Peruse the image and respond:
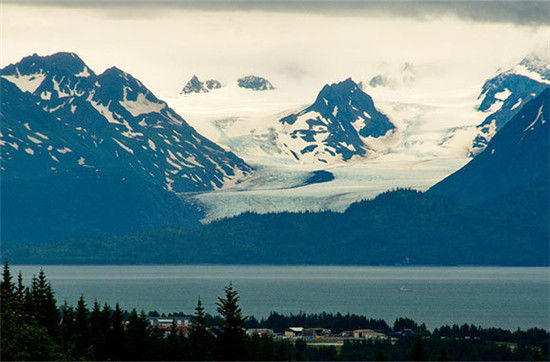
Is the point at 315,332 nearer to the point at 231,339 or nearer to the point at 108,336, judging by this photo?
the point at 108,336

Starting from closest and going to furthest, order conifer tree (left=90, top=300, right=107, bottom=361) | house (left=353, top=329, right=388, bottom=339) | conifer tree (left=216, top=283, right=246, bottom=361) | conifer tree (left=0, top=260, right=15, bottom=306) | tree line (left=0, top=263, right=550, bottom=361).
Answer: tree line (left=0, top=263, right=550, bottom=361), conifer tree (left=0, top=260, right=15, bottom=306), conifer tree (left=216, top=283, right=246, bottom=361), conifer tree (left=90, top=300, right=107, bottom=361), house (left=353, top=329, right=388, bottom=339)

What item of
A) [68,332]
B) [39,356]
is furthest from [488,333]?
[39,356]

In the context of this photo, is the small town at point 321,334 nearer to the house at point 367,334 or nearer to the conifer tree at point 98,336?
the house at point 367,334

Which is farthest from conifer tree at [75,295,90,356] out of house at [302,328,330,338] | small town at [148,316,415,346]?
house at [302,328,330,338]

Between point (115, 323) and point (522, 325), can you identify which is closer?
point (115, 323)

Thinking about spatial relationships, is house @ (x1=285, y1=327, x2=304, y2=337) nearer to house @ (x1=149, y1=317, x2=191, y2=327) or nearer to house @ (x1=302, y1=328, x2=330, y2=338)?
house @ (x1=302, y1=328, x2=330, y2=338)

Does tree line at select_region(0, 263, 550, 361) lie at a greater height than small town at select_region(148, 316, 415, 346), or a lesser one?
lesser

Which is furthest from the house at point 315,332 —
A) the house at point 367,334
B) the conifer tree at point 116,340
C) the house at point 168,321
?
the conifer tree at point 116,340

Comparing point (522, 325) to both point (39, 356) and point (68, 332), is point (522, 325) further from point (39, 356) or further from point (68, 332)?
point (39, 356)
